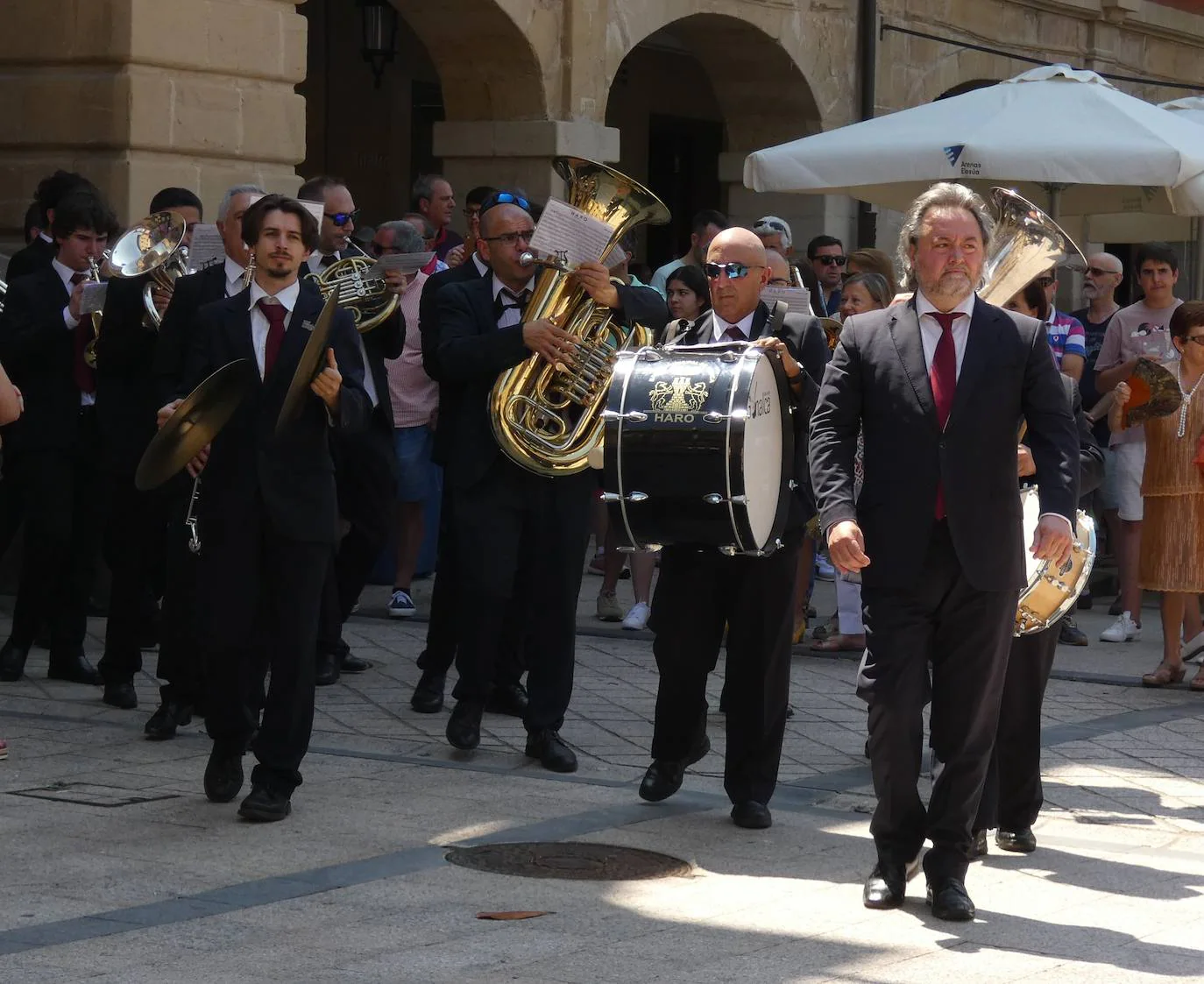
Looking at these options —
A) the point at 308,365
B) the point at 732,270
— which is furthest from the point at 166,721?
the point at 732,270

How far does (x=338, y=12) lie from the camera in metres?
17.8

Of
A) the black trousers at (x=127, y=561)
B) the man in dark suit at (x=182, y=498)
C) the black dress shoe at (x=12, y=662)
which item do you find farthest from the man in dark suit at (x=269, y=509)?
the black dress shoe at (x=12, y=662)

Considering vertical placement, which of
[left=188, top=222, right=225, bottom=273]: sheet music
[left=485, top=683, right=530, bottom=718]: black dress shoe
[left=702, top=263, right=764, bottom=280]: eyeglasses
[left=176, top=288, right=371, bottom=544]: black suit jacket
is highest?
[left=188, top=222, right=225, bottom=273]: sheet music

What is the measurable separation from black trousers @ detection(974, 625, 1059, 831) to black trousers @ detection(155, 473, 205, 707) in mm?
2812

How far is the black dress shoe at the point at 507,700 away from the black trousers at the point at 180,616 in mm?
1217

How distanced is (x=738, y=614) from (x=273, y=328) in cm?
173

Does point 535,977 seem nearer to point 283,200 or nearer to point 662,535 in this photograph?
point 662,535

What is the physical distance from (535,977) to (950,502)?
167cm

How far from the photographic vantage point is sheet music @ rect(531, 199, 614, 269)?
7.70 metres

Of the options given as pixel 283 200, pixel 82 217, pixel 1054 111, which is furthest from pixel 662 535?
pixel 1054 111

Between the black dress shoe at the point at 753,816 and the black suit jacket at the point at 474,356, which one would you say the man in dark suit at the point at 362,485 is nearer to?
the black suit jacket at the point at 474,356

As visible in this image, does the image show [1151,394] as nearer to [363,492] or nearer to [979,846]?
[363,492]

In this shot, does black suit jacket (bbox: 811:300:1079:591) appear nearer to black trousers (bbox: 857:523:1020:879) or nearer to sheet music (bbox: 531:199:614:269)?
black trousers (bbox: 857:523:1020:879)

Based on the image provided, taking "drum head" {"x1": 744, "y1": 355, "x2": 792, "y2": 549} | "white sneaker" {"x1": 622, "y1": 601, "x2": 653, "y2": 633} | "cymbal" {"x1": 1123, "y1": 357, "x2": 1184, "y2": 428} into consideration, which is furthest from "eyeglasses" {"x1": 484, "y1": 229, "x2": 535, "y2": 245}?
"cymbal" {"x1": 1123, "y1": 357, "x2": 1184, "y2": 428}
